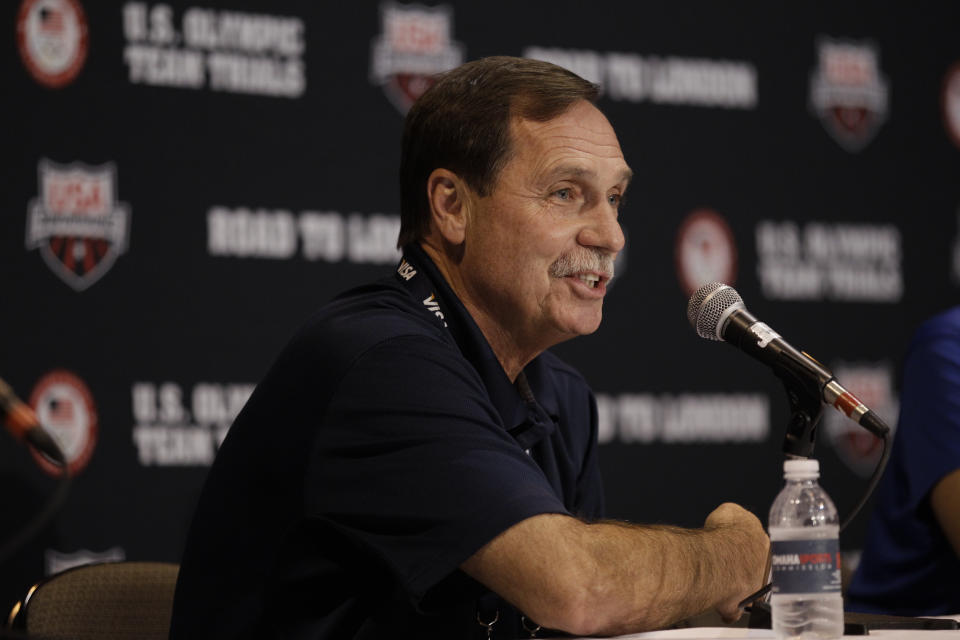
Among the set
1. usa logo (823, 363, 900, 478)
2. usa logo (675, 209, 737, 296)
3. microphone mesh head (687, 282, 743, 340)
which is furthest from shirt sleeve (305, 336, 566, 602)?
usa logo (823, 363, 900, 478)

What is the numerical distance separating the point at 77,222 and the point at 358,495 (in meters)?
1.82

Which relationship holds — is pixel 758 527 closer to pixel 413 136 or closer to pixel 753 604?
pixel 753 604

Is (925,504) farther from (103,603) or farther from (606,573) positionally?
(103,603)

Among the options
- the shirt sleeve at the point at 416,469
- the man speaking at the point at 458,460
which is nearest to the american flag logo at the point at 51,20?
the man speaking at the point at 458,460

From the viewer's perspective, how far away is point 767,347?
1.79 meters

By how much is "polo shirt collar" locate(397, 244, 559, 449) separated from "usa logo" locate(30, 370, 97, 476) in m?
1.33

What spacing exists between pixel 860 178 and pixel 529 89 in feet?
7.79

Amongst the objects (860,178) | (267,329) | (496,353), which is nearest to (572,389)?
(496,353)

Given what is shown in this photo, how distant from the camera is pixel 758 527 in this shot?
1903 mm

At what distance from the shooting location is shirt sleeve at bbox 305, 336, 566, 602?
1639mm

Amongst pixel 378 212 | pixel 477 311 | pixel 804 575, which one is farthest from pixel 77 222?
pixel 804 575

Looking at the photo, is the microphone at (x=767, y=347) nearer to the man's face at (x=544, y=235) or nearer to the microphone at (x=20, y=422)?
the man's face at (x=544, y=235)

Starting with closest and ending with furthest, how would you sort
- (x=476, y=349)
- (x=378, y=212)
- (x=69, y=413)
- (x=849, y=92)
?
(x=476, y=349) → (x=69, y=413) → (x=378, y=212) → (x=849, y=92)

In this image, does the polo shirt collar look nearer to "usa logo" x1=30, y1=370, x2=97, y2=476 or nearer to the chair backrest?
the chair backrest
